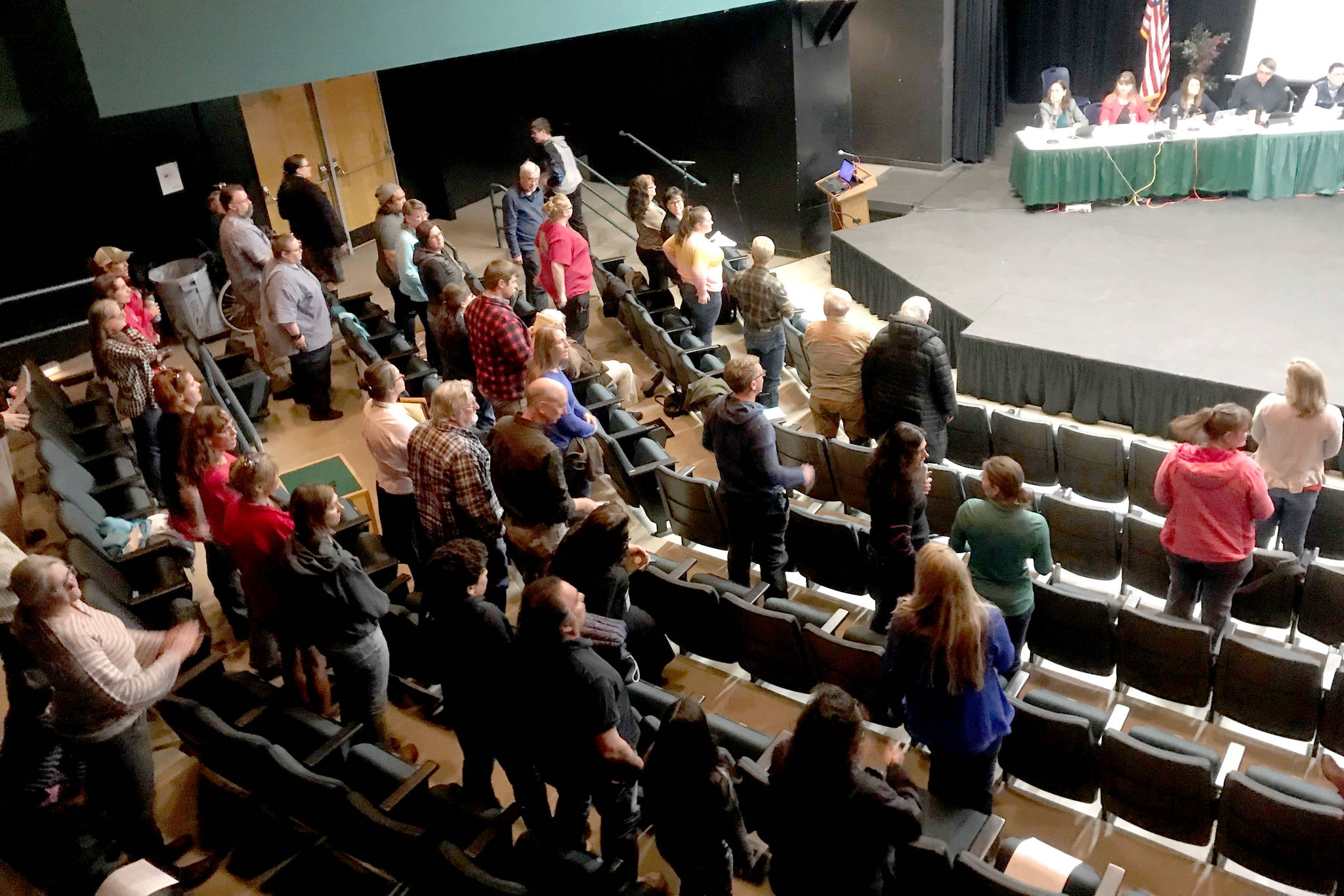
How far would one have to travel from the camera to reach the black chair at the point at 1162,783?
10.9ft

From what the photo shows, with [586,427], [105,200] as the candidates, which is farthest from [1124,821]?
[105,200]

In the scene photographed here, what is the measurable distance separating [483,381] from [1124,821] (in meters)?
3.53

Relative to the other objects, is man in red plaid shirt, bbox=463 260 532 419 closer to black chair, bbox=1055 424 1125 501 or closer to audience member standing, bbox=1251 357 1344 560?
black chair, bbox=1055 424 1125 501

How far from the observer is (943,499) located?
5.33 m

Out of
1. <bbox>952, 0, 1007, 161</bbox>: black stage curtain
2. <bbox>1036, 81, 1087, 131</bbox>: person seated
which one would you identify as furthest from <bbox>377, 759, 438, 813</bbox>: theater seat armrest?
<bbox>952, 0, 1007, 161</bbox>: black stage curtain

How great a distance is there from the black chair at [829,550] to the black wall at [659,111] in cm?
622

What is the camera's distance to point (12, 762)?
3.59 m

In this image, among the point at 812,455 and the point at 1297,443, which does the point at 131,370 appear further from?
the point at 1297,443

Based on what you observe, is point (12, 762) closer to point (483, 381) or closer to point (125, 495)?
point (125, 495)

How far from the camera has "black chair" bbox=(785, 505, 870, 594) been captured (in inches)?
187

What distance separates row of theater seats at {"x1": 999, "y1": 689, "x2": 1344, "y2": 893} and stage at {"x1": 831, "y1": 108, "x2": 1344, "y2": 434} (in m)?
3.70

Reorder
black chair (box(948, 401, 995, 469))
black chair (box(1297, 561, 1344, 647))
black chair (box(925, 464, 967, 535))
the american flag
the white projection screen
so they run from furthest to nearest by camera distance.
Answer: the american flag, the white projection screen, black chair (box(948, 401, 995, 469)), black chair (box(925, 464, 967, 535)), black chair (box(1297, 561, 1344, 647))

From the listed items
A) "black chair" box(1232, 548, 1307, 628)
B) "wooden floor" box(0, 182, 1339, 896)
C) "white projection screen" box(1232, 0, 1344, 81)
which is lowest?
"wooden floor" box(0, 182, 1339, 896)

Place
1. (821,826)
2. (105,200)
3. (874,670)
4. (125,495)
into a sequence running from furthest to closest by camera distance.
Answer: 1. (105,200)
2. (125,495)
3. (874,670)
4. (821,826)
